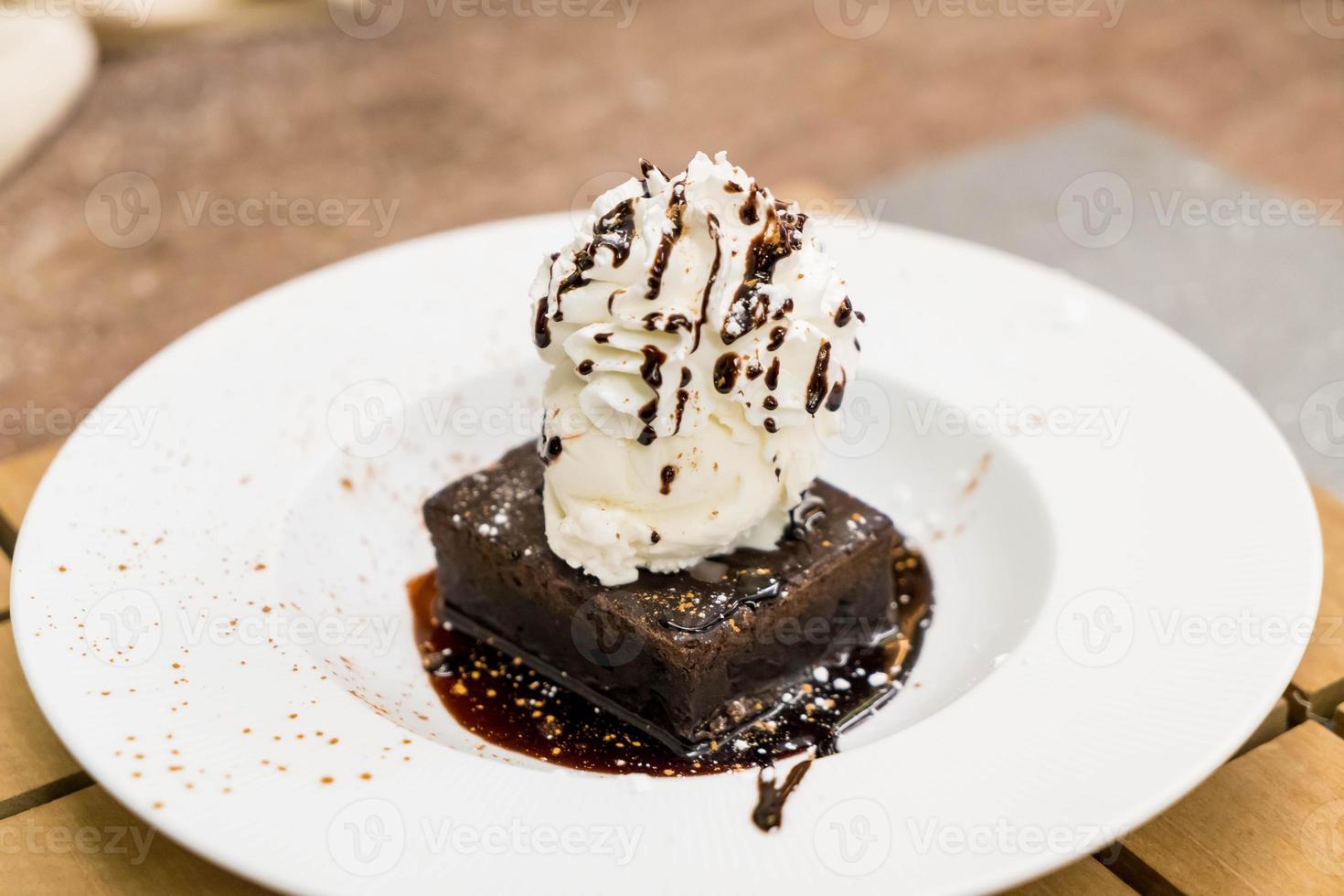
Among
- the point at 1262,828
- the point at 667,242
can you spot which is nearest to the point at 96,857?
the point at 667,242

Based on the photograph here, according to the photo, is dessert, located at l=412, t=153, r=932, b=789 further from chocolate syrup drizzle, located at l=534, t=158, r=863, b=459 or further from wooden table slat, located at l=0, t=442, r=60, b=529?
wooden table slat, located at l=0, t=442, r=60, b=529

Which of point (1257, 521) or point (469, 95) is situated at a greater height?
point (469, 95)

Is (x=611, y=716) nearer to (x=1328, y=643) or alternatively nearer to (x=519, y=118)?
(x=1328, y=643)

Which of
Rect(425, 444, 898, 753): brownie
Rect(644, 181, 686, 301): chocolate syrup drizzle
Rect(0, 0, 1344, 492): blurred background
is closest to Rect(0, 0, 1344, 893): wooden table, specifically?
Rect(0, 0, 1344, 492): blurred background

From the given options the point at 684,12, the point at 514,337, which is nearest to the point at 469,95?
the point at 684,12

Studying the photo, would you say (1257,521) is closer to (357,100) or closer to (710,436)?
(710,436)

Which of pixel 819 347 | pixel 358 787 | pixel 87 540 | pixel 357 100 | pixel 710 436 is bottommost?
pixel 358 787
